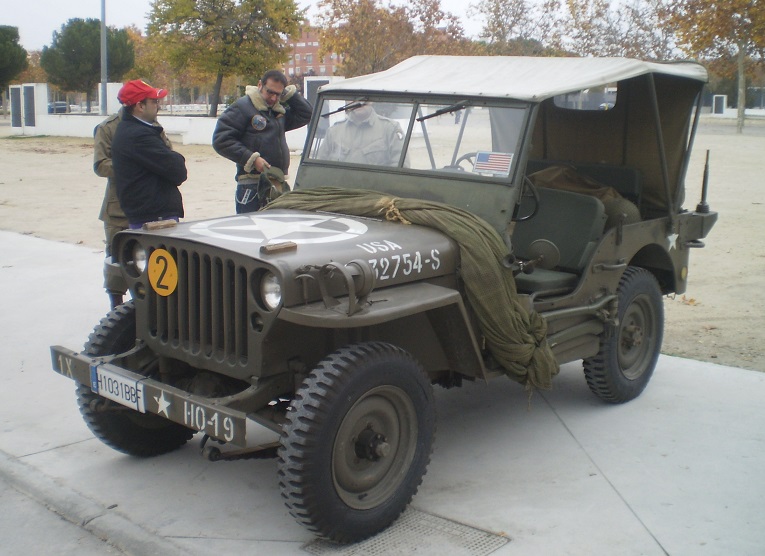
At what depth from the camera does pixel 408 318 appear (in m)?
4.18

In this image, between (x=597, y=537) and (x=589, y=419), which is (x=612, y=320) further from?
(x=597, y=537)

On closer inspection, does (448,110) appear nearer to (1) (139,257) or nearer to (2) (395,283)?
(2) (395,283)

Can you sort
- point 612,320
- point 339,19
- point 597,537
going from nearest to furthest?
point 597,537, point 612,320, point 339,19

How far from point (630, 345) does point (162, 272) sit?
9.82 ft

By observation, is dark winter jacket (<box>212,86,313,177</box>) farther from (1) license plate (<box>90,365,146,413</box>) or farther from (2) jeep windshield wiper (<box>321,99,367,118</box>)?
(1) license plate (<box>90,365,146,413</box>)

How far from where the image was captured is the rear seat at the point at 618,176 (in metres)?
6.02

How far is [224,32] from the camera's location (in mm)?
38125

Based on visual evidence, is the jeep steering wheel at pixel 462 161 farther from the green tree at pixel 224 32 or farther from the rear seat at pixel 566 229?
the green tree at pixel 224 32

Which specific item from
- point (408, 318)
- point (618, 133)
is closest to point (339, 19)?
point (618, 133)

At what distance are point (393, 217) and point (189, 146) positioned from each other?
2468 centimetres

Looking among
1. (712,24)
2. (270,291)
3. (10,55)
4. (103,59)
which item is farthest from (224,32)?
(270,291)

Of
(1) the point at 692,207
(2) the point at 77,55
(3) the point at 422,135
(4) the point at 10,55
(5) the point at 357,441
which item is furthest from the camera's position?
(2) the point at 77,55

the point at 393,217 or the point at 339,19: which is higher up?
the point at 339,19

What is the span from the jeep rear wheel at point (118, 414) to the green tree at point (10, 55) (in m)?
48.5
